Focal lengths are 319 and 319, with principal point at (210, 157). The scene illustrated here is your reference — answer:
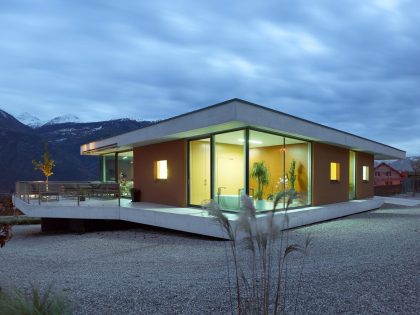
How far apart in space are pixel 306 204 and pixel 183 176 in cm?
438

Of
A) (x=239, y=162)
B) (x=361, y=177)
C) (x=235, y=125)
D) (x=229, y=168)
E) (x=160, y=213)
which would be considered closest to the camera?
(x=235, y=125)

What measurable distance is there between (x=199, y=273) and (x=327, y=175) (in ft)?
29.4

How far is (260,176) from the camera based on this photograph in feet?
31.4

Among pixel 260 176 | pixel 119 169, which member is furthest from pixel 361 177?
pixel 119 169

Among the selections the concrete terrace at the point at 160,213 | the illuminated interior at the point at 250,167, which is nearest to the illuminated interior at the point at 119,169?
the concrete terrace at the point at 160,213

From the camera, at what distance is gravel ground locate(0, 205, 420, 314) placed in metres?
3.24

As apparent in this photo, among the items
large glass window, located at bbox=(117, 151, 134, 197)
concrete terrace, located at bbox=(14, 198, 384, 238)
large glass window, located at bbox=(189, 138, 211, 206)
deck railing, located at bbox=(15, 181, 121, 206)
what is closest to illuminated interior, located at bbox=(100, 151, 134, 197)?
large glass window, located at bbox=(117, 151, 134, 197)

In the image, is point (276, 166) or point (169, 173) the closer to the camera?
point (276, 166)

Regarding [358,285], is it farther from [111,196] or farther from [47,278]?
[111,196]

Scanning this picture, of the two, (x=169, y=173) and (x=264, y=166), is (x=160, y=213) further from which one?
(x=264, y=166)

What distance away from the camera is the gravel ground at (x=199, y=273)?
10.6 ft

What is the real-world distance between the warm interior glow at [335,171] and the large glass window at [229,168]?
549 centimetres

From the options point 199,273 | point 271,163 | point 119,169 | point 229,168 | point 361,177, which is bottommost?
point 199,273

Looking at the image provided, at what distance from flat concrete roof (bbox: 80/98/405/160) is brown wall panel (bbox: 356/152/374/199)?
7.80 ft
